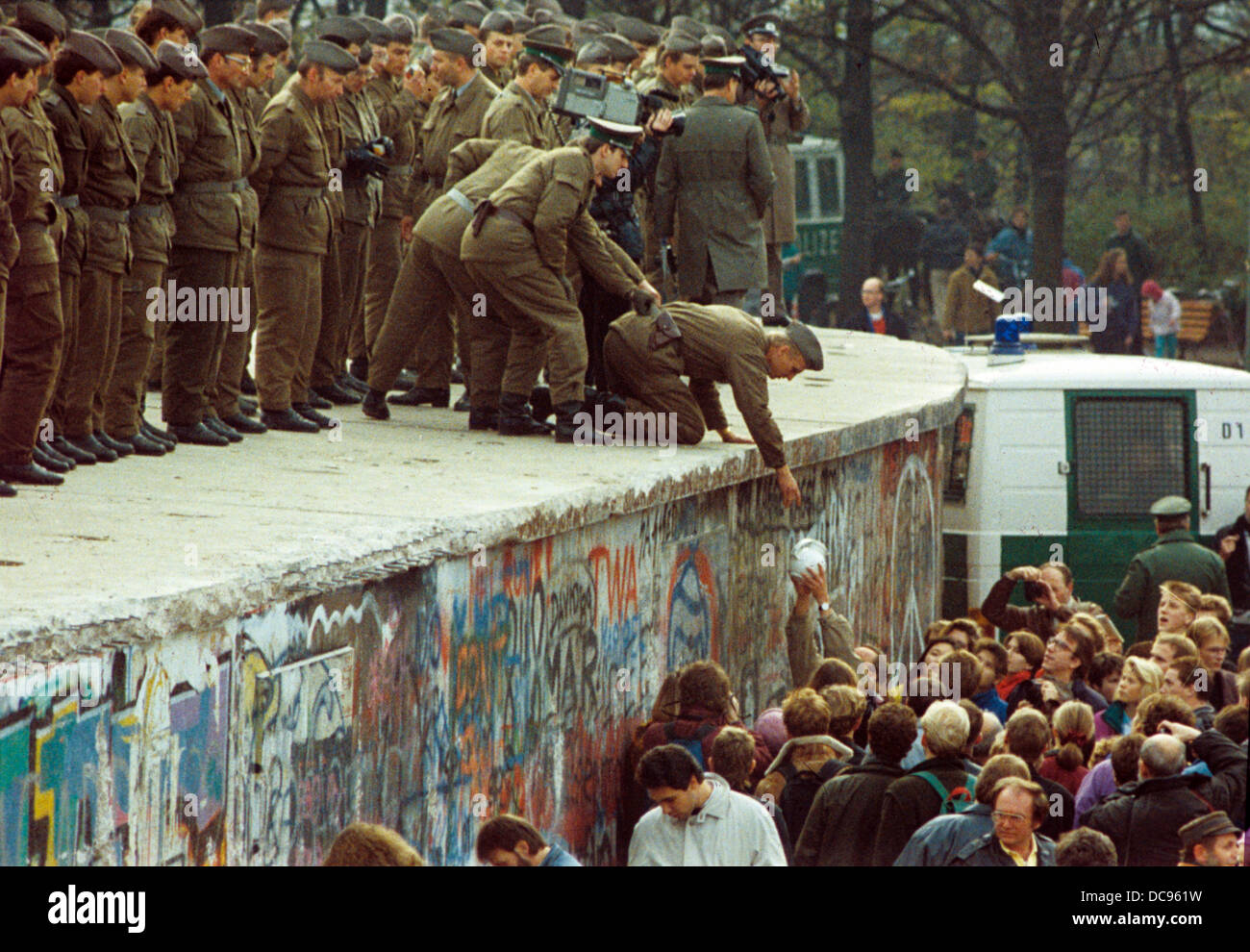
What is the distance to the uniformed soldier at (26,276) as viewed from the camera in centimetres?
720

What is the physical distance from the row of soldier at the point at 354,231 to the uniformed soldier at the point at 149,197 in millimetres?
11

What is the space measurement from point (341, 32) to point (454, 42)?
1.12 m

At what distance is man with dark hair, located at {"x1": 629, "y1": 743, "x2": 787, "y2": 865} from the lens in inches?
271

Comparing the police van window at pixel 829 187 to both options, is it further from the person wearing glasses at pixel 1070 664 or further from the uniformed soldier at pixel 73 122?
the uniformed soldier at pixel 73 122

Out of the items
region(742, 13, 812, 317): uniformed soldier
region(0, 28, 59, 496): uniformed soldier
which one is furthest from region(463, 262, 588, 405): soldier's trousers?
region(742, 13, 812, 317): uniformed soldier

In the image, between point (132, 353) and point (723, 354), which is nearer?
point (132, 353)

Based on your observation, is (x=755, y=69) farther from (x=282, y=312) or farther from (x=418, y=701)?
(x=418, y=701)

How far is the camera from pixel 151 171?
333 inches

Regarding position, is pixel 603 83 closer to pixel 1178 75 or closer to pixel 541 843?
pixel 541 843

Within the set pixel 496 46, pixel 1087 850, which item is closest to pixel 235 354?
pixel 496 46

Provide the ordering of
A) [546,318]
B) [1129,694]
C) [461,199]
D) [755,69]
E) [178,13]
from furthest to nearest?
[755,69] < [461,199] < [546,318] < [1129,694] < [178,13]

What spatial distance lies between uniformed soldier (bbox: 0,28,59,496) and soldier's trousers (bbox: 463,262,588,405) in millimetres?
2682

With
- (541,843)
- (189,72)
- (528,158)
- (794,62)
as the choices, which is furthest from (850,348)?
(794,62)

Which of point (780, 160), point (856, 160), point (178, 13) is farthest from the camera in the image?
point (856, 160)
